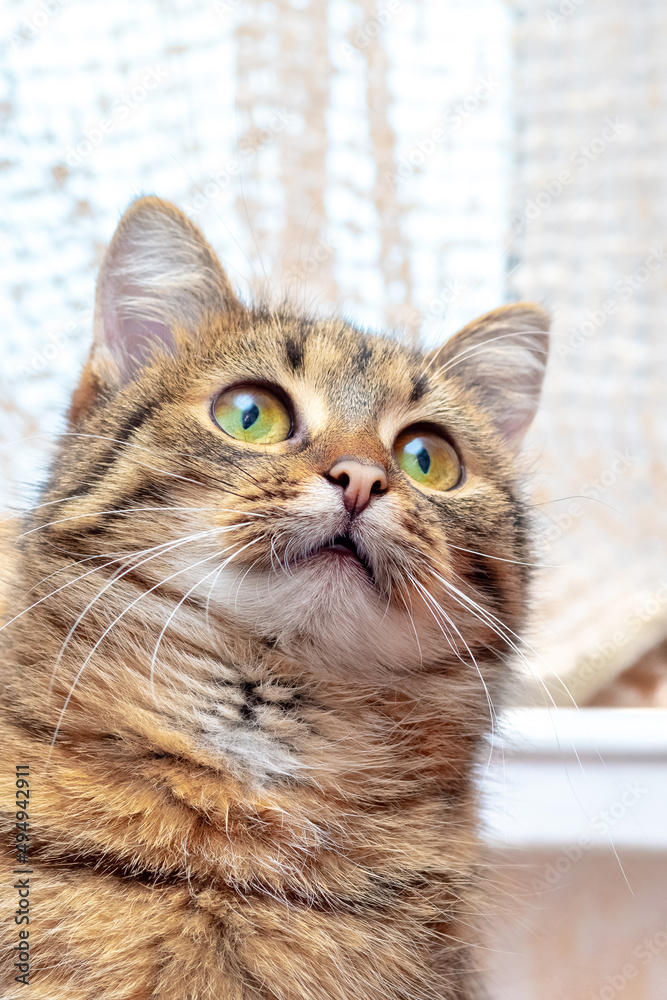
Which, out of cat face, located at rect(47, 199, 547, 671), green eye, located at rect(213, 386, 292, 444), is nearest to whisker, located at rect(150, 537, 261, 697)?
cat face, located at rect(47, 199, 547, 671)

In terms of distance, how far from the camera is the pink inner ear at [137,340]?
38.0 inches

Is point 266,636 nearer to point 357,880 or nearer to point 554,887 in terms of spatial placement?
point 357,880

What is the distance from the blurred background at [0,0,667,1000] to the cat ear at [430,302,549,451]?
110mm

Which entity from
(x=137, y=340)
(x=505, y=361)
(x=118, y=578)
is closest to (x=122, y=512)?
(x=118, y=578)

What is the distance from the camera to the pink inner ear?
0.96 m

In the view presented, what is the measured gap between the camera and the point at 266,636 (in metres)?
0.77

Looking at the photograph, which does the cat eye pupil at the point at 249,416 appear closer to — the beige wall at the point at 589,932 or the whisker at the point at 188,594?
the whisker at the point at 188,594

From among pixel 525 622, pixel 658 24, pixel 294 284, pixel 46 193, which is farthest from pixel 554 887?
pixel 658 24

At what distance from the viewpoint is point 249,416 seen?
847 mm

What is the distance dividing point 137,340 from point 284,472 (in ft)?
1.26

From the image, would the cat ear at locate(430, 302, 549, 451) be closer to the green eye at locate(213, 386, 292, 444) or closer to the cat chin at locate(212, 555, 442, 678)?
the green eye at locate(213, 386, 292, 444)

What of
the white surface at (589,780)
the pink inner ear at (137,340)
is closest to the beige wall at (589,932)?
the white surface at (589,780)

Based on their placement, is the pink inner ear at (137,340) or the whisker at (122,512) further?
the pink inner ear at (137,340)

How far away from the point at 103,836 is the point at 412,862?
315mm
